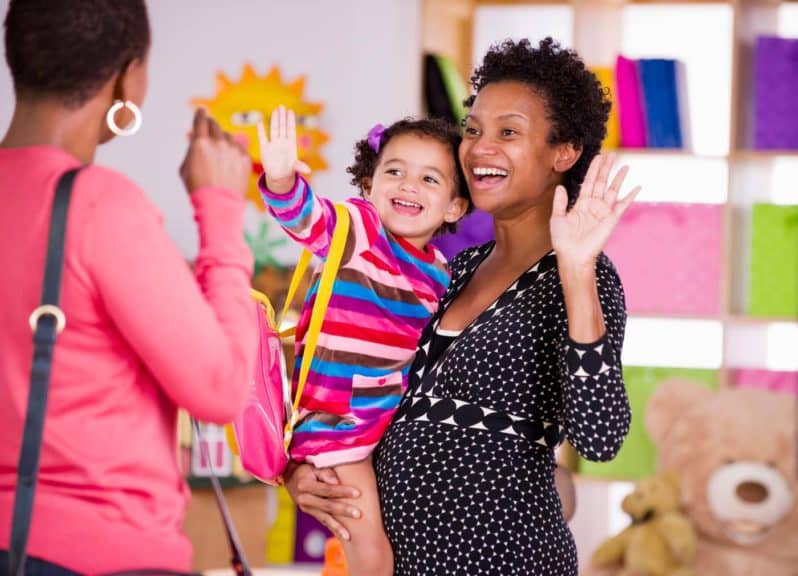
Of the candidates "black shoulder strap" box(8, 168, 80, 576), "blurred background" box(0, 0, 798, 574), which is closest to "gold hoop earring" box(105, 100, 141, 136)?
"black shoulder strap" box(8, 168, 80, 576)

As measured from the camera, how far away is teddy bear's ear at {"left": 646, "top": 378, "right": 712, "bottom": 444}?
3783 mm

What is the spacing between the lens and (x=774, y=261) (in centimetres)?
387

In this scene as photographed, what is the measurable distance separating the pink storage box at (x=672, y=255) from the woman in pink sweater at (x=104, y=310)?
280 cm

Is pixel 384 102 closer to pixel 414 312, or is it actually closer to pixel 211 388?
pixel 414 312

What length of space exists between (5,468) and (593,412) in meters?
0.77

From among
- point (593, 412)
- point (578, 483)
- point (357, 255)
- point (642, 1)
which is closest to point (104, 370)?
point (593, 412)

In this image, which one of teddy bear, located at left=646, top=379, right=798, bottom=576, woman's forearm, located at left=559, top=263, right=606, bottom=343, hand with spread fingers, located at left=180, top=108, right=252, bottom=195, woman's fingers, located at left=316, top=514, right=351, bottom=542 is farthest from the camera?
teddy bear, located at left=646, top=379, right=798, bottom=576

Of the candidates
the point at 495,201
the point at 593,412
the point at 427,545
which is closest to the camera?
the point at 593,412

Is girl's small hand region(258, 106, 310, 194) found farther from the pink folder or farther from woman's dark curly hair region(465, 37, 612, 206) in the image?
the pink folder

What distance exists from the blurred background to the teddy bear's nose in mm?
190

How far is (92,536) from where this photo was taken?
123 cm

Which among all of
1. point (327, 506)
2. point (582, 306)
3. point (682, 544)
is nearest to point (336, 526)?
point (327, 506)

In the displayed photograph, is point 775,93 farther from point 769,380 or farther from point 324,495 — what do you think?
point 324,495

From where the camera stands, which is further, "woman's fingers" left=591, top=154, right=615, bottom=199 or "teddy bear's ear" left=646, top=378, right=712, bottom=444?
"teddy bear's ear" left=646, top=378, right=712, bottom=444
